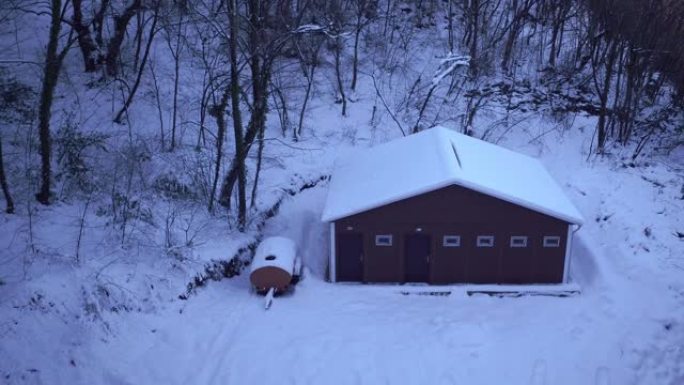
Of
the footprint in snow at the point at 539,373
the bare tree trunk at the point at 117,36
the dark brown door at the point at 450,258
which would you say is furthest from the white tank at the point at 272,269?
the bare tree trunk at the point at 117,36

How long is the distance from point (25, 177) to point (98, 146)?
2990 millimetres

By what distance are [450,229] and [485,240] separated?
0.91 m

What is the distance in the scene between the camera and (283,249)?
1470 centimetres

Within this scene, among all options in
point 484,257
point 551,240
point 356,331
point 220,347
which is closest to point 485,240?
point 484,257

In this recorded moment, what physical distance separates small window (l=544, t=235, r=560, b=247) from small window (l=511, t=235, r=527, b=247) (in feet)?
1.68

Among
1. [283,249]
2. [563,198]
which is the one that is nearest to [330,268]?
[283,249]

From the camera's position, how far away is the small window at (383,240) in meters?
14.8

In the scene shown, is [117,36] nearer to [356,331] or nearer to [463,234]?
[463,234]

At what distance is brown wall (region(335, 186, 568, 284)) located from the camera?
47.2 ft

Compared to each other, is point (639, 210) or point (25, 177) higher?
point (25, 177)

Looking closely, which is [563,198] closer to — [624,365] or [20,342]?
[624,365]

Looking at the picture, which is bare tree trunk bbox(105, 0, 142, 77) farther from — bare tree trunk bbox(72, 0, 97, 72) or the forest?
bare tree trunk bbox(72, 0, 97, 72)

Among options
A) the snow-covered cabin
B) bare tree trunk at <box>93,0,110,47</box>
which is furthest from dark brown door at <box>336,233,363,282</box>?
bare tree trunk at <box>93,0,110,47</box>

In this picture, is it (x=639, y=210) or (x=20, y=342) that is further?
(x=639, y=210)
